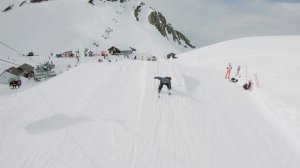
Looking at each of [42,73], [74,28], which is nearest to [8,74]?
[42,73]

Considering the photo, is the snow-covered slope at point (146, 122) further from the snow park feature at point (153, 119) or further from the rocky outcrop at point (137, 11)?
the rocky outcrop at point (137, 11)

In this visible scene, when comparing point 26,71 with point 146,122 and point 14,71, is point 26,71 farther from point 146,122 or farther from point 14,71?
point 146,122

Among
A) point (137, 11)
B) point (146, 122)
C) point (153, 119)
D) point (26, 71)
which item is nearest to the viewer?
point (146, 122)

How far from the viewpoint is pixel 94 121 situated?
1658 cm

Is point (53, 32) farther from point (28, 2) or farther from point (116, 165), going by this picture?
point (116, 165)

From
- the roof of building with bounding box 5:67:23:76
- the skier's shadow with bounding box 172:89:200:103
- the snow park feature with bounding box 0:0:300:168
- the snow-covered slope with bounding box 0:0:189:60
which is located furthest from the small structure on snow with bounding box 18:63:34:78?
the skier's shadow with bounding box 172:89:200:103

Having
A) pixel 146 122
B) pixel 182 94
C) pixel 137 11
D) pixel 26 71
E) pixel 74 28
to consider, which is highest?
pixel 137 11

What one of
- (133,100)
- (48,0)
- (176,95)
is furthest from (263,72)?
(48,0)

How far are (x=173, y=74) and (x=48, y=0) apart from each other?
389ft

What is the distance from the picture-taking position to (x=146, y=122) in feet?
54.6

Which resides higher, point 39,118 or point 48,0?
point 48,0

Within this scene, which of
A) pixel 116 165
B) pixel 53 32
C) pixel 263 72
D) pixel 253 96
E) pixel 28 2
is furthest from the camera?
pixel 28 2

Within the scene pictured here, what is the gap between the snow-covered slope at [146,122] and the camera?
1349cm

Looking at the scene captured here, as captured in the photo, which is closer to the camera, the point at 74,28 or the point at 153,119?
the point at 153,119
